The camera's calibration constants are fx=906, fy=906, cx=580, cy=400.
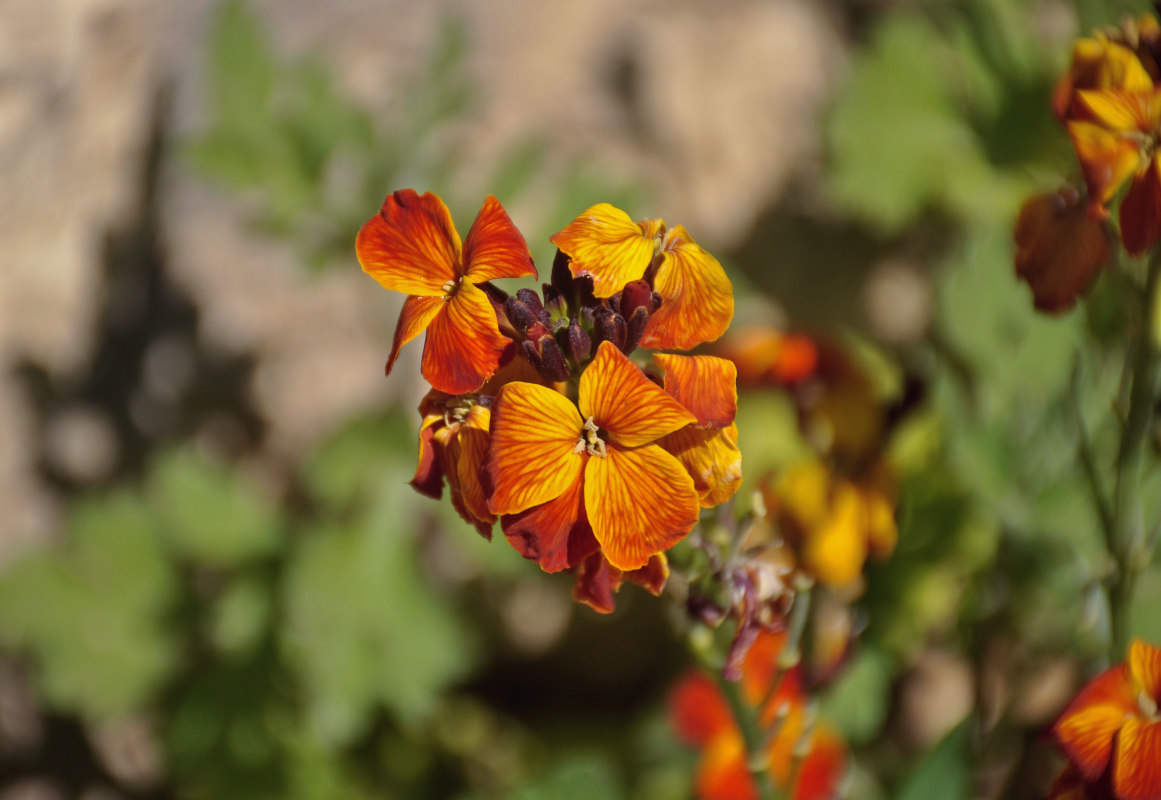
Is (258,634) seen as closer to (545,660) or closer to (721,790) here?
(545,660)

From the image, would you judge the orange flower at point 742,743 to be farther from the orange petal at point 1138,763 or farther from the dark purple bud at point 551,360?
the dark purple bud at point 551,360

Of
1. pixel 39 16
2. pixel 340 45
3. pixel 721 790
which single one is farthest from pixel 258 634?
pixel 39 16

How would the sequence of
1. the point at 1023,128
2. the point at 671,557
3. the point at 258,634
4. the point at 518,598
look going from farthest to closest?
the point at 518,598
the point at 1023,128
the point at 258,634
the point at 671,557

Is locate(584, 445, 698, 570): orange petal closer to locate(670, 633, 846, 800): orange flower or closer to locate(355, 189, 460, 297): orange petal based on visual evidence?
locate(355, 189, 460, 297): orange petal

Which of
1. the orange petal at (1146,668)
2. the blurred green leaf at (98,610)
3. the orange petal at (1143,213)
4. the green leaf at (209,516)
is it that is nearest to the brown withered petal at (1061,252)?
the orange petal at (1143,213)

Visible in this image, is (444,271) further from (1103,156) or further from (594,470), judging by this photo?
(1103,156)
